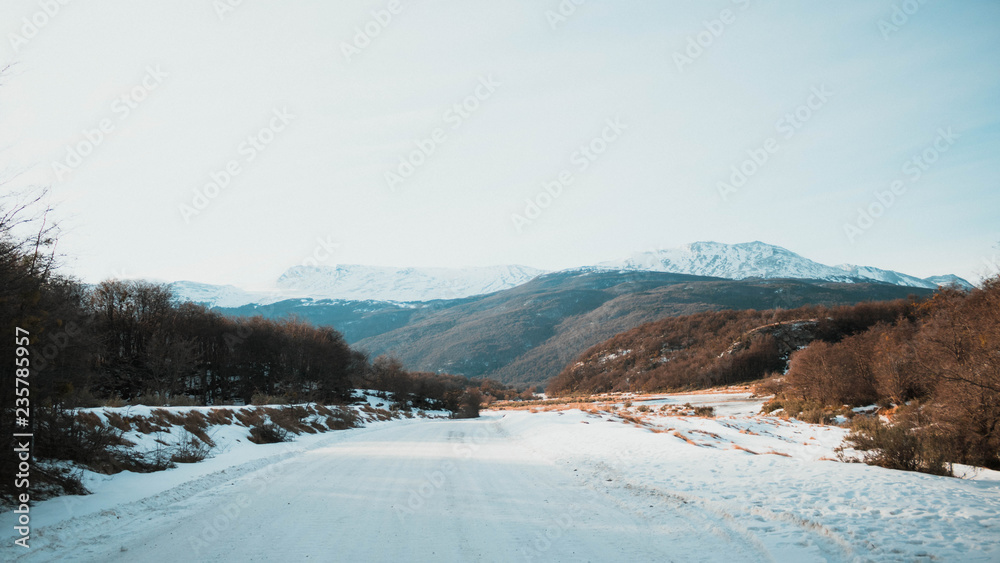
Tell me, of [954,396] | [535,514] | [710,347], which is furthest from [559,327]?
[535,514]

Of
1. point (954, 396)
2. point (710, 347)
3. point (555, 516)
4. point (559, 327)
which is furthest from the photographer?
point (559, 327)

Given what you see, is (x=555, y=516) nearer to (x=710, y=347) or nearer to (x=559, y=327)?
(x=710, y=347)

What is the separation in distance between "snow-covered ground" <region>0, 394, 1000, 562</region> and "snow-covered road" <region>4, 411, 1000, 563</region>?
0.03m

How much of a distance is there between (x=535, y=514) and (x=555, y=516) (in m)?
0.27

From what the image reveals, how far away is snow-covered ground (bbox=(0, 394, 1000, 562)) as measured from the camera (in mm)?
4430

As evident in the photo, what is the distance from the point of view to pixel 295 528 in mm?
5152

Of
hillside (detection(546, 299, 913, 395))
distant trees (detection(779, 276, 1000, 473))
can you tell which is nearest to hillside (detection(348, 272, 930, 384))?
hillside (detection(546, 299, 913, 395))

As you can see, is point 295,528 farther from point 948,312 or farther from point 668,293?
point 668,293

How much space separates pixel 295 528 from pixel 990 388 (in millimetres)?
12669

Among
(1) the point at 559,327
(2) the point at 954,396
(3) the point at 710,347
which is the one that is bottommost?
(3) the point at 710,347

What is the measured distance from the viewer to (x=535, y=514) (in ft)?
19.0

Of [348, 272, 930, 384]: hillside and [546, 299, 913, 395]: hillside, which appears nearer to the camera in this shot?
[546, 299, 913, 395]: hillside

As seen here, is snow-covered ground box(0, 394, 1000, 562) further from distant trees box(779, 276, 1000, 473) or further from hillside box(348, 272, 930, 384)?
hillside box(348, 272, 930, 384)

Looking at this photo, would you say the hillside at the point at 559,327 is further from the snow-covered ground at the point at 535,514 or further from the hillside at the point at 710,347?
the snow-covered ground at the point at 535,514
